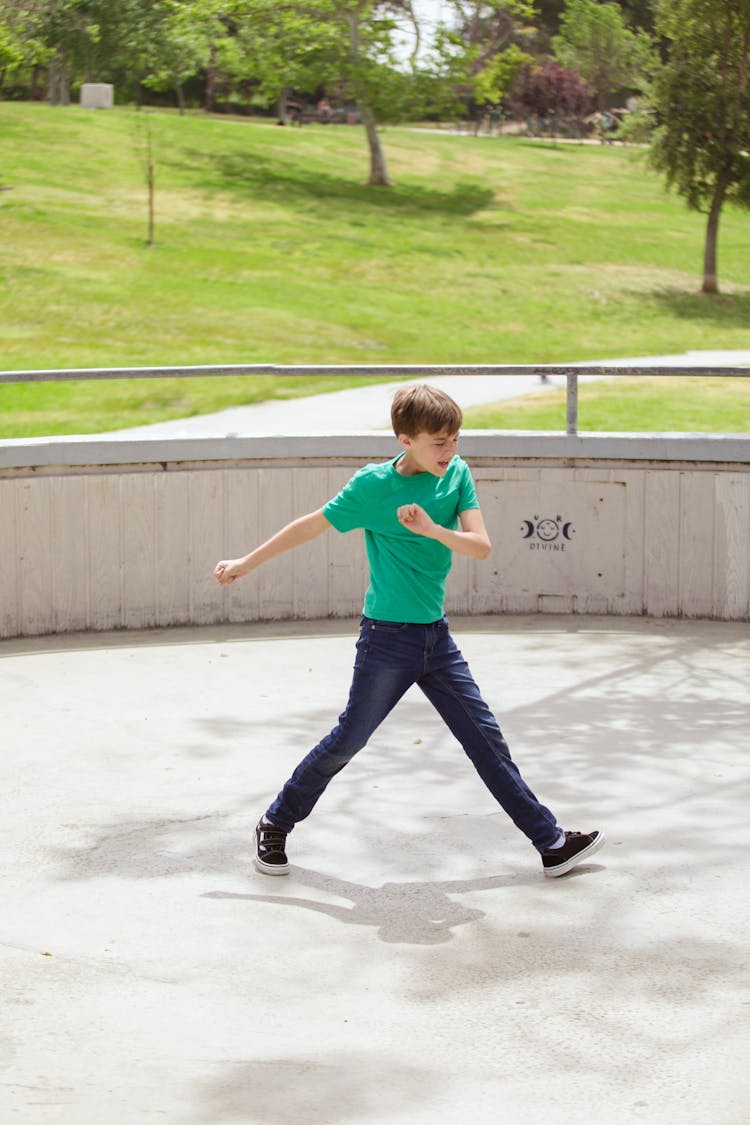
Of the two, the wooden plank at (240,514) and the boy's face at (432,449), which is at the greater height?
the boy's face at (432,449)

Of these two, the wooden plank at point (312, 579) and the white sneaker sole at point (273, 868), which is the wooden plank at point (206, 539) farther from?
the white sneaker sole at point (273, 868)

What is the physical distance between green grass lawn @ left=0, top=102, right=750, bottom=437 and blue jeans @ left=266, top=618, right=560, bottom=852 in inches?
378

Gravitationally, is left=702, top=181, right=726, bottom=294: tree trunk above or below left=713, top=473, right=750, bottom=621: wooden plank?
above

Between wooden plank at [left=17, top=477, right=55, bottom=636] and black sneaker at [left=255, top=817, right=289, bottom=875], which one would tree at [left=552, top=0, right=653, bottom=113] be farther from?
black sneaker at [left=255, top=817, right=289, bottom=875]

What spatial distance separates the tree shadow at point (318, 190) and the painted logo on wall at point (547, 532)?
Answer: 1142 inches

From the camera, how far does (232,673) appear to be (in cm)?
827

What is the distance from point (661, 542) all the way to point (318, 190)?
32.6 m

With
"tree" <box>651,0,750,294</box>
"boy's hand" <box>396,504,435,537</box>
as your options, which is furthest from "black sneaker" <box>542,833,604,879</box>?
"tree" <box>651,0,750,294</box>

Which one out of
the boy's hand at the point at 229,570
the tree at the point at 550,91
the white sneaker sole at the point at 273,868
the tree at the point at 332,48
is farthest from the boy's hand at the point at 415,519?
the tree at the point at 550,91

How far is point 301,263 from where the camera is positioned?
1253 inches

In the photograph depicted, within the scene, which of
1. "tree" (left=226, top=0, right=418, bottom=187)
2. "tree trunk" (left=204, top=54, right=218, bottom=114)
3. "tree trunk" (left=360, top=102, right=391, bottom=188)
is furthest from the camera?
"tree trunk" (left=204, top=54, right=218, bottom=114)

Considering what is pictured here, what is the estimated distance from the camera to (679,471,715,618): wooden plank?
9.35 metres

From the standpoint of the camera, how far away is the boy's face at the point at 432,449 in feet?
15.4

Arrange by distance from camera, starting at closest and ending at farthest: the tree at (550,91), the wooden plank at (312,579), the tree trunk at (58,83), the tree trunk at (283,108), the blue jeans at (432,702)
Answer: the blue jeans at (432,702) → the wooden plank at (312,579) → the tree trunk at (58,83) → the tree trunk at (283,108) → the tree at (550,91)
